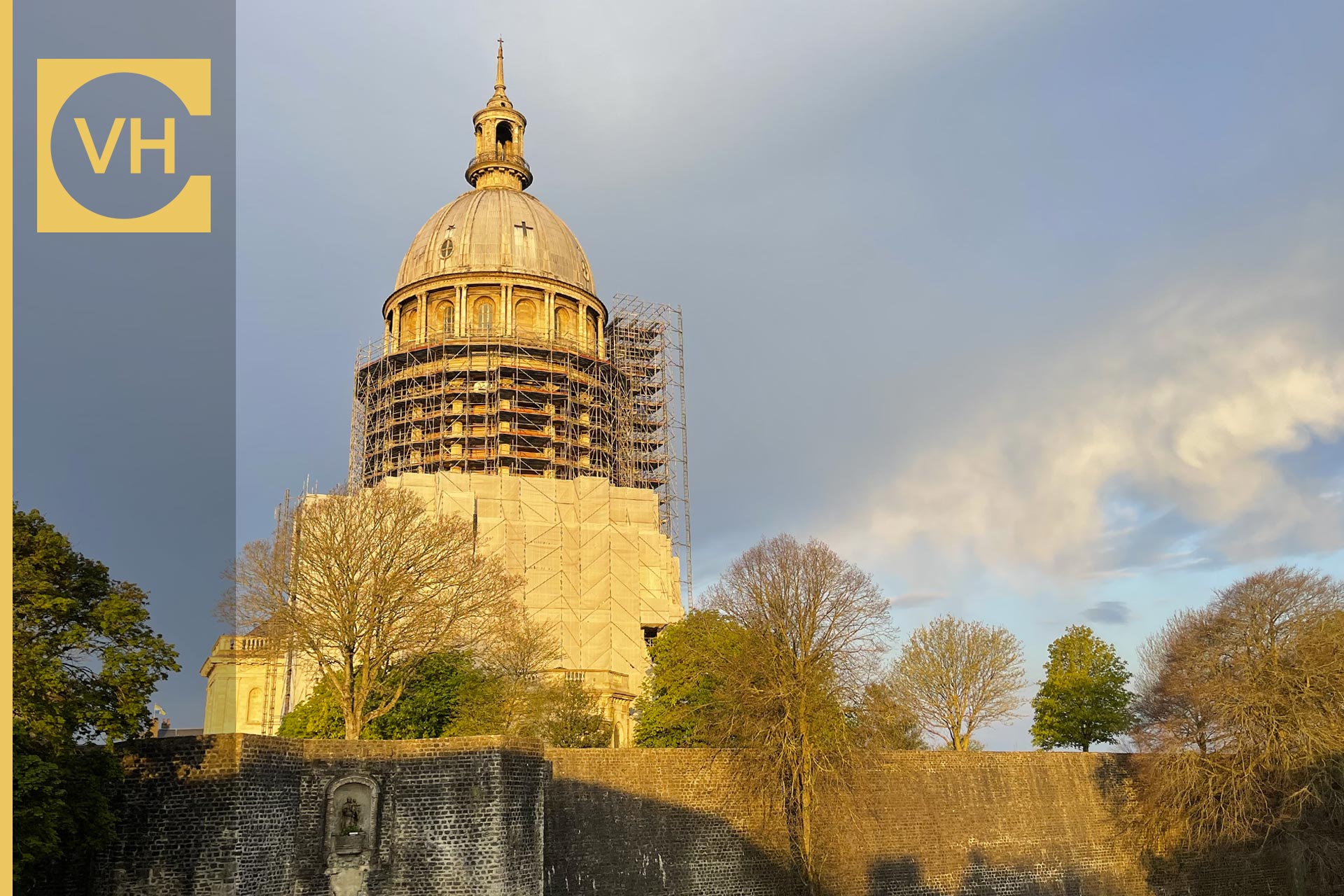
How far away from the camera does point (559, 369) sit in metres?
45.6

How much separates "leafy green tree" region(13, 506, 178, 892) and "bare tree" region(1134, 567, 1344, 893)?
941 inches

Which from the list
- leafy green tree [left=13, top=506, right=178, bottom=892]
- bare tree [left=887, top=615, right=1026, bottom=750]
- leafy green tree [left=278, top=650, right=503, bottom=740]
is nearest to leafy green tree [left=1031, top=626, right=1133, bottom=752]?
bare tree [left=887, top=615, right=1026, bottom=750]

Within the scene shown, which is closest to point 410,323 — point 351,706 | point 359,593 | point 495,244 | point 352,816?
point 495,244

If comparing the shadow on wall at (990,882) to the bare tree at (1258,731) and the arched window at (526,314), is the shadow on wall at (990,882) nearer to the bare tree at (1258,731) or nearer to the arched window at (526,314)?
the bare tree at (1258,731)

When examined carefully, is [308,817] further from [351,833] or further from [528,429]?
[528,429]

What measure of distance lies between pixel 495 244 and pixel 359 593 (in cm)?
2587

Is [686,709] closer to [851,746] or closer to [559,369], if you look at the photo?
[851,746]

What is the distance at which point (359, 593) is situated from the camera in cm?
2566

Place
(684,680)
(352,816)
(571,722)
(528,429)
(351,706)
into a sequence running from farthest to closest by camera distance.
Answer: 1. (528,429)
2. (571,722)
3. (684,680)
4. (351,706)
5. (352,816)

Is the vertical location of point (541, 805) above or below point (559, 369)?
below

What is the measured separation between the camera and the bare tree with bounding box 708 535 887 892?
2428 cm

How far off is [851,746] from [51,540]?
16889mm

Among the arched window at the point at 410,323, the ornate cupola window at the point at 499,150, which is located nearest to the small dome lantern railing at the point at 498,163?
the ornate cupola window at the point at 499,150

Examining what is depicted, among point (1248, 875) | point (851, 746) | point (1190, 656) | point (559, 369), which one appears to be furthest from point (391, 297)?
point (1248, 875)
